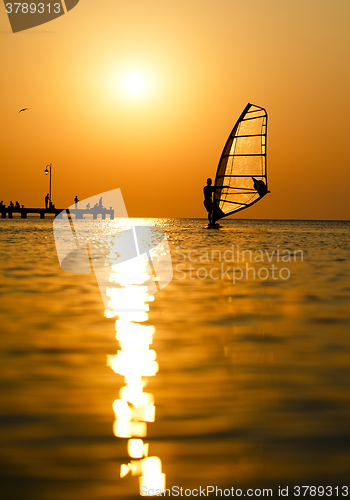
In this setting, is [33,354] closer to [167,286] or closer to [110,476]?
[110,476]

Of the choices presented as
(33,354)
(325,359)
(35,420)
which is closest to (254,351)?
(325,359)

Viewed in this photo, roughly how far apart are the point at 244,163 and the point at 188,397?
27.5 meters

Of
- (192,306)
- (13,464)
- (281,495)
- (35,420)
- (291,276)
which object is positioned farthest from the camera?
(291,276)

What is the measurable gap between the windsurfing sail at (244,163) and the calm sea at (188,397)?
2409 centimetres

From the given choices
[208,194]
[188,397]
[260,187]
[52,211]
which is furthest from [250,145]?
[52,211]

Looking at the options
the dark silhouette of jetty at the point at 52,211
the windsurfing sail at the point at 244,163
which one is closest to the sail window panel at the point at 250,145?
the windsurfing sail at the point at 244,163

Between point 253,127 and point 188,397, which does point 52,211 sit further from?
point 188,397

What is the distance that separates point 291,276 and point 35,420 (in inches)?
275

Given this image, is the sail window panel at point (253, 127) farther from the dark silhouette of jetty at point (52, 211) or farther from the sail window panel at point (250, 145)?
the dark silhouette of jetty at point (52, 211)

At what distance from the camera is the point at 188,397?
9.65 ft

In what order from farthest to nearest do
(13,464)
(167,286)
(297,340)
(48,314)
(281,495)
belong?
(167,286) → (48,314) → (297,340) → (13,464) → (281,495)

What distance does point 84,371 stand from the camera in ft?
11.2

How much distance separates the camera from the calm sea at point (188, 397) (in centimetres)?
209

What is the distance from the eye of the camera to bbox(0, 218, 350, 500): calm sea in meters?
2.09
